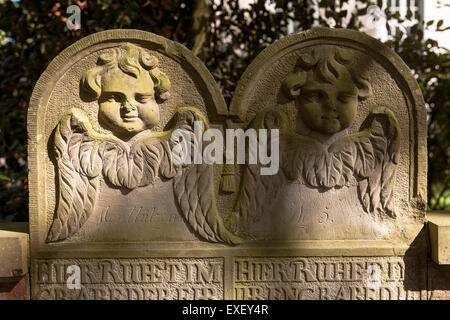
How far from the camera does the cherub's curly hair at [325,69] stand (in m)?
2.01

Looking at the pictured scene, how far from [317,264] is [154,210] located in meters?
0.84

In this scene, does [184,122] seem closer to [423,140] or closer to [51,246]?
[51,246]

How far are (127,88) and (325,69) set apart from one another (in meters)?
0.93

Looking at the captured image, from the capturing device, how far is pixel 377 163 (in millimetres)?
2064

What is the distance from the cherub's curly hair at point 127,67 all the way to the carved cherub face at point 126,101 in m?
0.02

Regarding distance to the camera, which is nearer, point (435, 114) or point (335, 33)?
point (335, 33)

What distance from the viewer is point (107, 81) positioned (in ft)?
6.53

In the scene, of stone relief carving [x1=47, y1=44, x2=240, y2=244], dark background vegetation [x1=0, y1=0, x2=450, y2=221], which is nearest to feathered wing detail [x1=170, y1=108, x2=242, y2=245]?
stone relief carving [x1=47, y1=44, x2=240, y2=244]

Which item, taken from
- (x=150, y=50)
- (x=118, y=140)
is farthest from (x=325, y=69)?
(x=118, y=140)

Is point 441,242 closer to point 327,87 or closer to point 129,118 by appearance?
point 327,87

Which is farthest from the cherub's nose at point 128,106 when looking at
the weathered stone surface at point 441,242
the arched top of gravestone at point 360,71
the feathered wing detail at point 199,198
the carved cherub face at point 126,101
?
the weathered stone surface at point 441,242

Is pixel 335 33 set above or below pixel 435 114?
above

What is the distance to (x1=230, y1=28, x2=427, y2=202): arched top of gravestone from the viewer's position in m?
2.02
